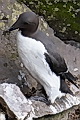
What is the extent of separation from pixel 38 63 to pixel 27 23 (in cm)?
30

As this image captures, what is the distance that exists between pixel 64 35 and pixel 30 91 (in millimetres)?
1055

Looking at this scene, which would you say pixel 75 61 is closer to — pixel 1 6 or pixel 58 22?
pixel 58 22

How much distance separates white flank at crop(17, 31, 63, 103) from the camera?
142 inches

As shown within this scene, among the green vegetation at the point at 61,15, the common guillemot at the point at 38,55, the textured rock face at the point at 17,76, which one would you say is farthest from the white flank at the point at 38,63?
the green vegetation at the point at 61,15

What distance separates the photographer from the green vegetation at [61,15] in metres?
4.92

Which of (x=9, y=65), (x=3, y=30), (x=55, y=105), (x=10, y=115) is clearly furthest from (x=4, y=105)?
(x=3, y=30)

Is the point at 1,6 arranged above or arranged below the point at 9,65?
above

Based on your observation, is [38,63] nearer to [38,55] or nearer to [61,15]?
[38,55]

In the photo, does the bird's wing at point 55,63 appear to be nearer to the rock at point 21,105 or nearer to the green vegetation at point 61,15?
the rock at point 21,105

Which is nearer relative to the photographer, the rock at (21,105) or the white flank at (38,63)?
the rock at (21,105)

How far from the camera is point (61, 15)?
4.98 metres

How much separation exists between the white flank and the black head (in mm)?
54

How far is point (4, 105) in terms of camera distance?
342 cm

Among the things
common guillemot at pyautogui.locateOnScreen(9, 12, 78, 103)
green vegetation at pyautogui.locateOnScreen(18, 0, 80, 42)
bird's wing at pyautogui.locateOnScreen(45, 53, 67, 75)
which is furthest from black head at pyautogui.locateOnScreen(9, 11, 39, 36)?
green vegetation at pyautogui.locateOnScreen(18, 0, 80, 42)
